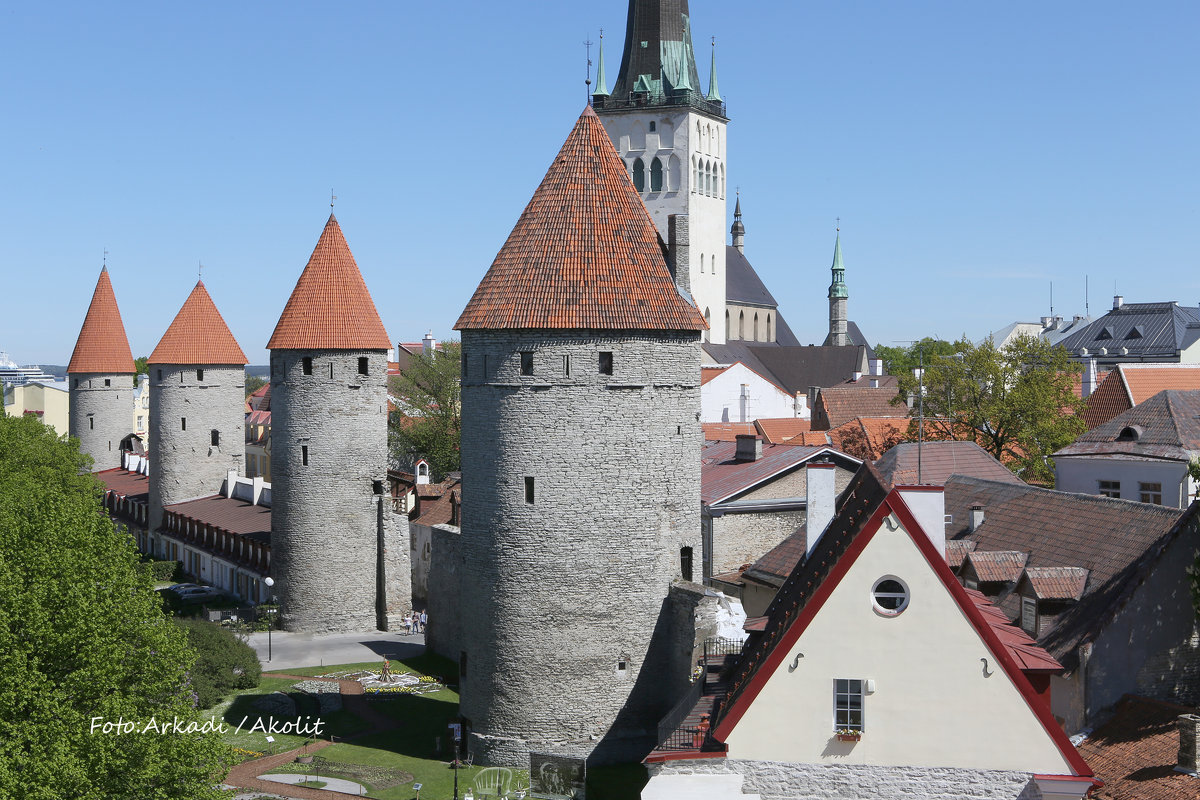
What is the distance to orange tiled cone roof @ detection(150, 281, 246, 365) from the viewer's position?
53750mm

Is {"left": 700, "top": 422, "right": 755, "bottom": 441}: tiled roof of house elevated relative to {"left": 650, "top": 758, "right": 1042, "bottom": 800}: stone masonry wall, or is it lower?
elevated

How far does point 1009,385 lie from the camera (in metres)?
47.8

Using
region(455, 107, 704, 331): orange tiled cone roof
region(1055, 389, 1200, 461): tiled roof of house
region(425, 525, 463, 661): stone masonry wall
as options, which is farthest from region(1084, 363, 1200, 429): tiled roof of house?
region(455, 107, 704, 331): orange tiled cone roof

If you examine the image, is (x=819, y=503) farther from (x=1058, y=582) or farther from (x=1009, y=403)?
(x=1009, y=403)

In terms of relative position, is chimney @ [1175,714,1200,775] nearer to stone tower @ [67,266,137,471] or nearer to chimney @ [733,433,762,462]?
chimney @ [733,433,762,462]

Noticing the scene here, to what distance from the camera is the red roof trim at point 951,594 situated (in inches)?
576

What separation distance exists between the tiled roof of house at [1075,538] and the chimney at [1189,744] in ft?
7.40

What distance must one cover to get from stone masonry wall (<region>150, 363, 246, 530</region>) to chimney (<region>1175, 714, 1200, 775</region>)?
43.4 m

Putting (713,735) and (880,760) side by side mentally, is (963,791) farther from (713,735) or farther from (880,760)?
(713,735)

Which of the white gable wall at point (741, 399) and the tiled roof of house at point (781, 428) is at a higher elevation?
the white gable wall at point (741, 399)

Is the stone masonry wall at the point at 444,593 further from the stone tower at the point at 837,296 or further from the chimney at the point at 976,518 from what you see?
the stone tower at the point at 837,296

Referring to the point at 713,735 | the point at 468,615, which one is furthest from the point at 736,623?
the point at 713,735

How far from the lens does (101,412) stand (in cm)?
6612

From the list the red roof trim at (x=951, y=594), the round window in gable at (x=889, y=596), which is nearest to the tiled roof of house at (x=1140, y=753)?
the red roof trim at (x=951, y=594)
